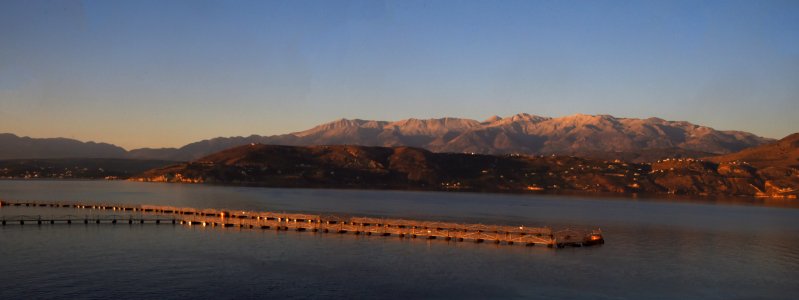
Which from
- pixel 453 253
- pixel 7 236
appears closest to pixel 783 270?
pixel 453 253

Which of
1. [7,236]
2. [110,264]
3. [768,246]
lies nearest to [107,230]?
[7,236]

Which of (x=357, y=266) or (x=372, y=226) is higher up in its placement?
(x=372, y=226)

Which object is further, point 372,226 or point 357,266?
point 372,226

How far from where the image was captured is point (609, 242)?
114 metres

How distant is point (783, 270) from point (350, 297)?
192ft

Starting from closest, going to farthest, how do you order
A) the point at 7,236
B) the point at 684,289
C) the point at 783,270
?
1. the point at 684,289
2. the point at 783,270
3. the point at 7,236

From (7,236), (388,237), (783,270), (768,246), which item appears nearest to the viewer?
(783,270)

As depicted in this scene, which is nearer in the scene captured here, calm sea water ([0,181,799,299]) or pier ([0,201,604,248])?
calm sea water ([0,181,799,299])

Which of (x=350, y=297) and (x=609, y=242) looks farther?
(x=609, y=242)

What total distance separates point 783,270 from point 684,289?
24727 millimetres

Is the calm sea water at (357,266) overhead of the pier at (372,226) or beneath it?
beneath

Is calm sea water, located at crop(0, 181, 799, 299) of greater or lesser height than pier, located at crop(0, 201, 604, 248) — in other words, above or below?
below

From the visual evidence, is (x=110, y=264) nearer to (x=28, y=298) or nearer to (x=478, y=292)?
(x=28, y=298)

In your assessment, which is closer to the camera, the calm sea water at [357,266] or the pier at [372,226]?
the calm sea water at [357,266]
